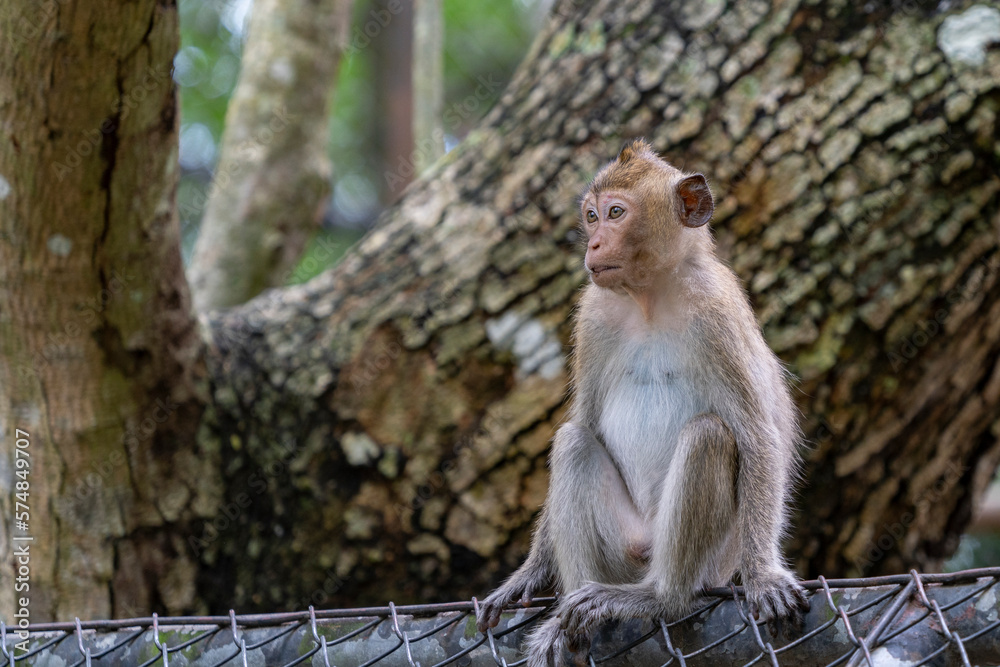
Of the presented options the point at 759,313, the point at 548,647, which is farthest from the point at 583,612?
the point at 759,313

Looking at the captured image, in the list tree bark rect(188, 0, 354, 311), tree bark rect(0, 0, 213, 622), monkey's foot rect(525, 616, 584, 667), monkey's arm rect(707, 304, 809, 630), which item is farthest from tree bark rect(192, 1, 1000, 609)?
tree bark rect(188, 0, 354, 311)

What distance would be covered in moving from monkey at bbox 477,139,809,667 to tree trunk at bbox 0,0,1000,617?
577mm

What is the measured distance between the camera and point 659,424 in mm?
3795

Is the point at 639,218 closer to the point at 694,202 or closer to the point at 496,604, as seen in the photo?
the point at 694,202

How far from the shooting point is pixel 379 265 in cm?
505

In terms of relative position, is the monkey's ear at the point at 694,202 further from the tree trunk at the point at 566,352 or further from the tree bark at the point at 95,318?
the tree bark at the point at 95,318

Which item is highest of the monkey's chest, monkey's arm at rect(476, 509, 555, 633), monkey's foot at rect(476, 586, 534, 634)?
the monkey's chest

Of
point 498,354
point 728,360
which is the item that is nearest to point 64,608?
point 498,354

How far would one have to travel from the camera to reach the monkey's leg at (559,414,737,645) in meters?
3.19

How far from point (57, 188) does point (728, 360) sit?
2.82 meters

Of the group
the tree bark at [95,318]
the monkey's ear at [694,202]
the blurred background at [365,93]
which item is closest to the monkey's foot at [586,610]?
the monkey's ear at [694,202]

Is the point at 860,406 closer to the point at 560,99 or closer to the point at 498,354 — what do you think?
the point at 498,354

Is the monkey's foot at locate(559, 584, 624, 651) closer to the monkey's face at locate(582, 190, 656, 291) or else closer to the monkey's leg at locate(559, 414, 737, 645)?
the monkey's leg at locate(559, 414, 737, 645)

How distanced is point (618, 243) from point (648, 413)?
2.36ft
